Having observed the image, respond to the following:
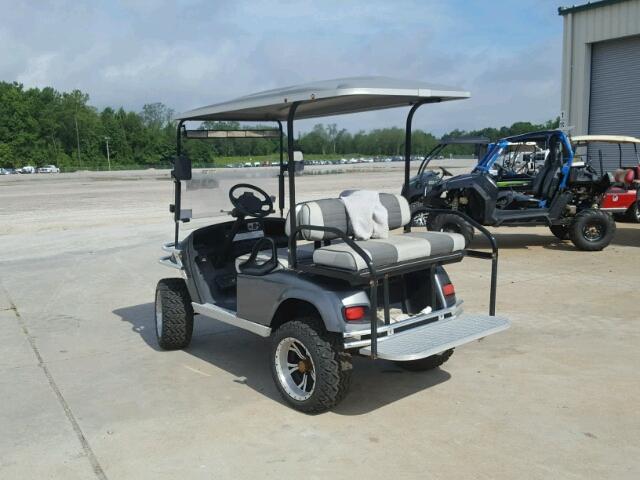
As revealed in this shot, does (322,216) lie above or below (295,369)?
above

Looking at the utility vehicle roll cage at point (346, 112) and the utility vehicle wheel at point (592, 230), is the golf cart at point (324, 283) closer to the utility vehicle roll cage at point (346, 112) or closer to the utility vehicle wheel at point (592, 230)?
the utility vehicle roll cage at point (346, 112)

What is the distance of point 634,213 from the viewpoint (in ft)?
45.5

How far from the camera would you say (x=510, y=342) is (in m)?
5.35

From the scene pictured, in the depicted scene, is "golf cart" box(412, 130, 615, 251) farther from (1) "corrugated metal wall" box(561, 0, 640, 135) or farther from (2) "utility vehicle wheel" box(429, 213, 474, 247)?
(1) "corrugated metal wall" box(561, 0, 640, 135)

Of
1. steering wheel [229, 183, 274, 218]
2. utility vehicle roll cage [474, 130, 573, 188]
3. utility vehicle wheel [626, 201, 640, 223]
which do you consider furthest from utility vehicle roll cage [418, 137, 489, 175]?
A: steering wheel [229, 183, 274, 218]

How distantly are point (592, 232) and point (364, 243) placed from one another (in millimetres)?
7560

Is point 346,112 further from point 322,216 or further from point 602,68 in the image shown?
point 602,68

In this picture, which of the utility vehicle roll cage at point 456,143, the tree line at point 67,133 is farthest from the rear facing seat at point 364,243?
the tree line at point 67,133

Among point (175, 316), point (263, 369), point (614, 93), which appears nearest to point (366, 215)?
point (263, 369)

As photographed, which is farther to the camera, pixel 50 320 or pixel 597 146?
pixel 597 146

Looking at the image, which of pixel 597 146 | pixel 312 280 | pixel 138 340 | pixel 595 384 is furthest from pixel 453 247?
pixel 597 146

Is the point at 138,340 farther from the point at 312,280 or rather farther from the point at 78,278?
the point at 78,278

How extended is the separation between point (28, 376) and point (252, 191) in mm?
2310

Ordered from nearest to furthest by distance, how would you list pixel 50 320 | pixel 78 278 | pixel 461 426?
pixel 461 426, pixel 50 320, pixel 78 278
